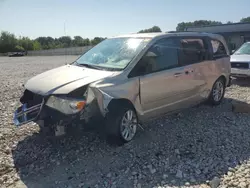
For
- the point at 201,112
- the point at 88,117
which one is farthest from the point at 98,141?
the point at 201,112

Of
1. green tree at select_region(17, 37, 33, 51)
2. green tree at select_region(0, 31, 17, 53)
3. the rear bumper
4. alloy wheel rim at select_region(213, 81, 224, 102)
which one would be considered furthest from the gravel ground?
green tree at select_region(17, 37, 33, 51)

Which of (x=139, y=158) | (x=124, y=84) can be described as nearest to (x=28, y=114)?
(x=124, y=84)

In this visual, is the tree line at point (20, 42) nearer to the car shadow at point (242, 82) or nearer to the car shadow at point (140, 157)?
the car shadow at point (242, 82)

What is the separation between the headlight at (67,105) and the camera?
3.97 metres

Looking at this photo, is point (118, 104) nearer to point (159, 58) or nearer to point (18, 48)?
point (159, 58)

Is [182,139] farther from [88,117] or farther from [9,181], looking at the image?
[9,181]

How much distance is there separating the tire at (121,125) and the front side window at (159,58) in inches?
29.1

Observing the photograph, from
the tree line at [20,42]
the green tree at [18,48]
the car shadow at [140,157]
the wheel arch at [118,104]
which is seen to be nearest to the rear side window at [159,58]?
the wheel arch at [118,104]

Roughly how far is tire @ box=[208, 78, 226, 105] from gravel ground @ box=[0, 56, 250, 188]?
3.68ft

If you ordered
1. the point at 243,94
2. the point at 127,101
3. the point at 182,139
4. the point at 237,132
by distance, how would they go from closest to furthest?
the point at 127,101 < the point at 182,139 < the point at 237,132 < the point at 243,94

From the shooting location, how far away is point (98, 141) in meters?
4.72

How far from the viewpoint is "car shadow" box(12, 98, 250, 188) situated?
3.66 meters

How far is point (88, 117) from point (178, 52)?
8.09 ft

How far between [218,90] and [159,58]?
8.37 ft
